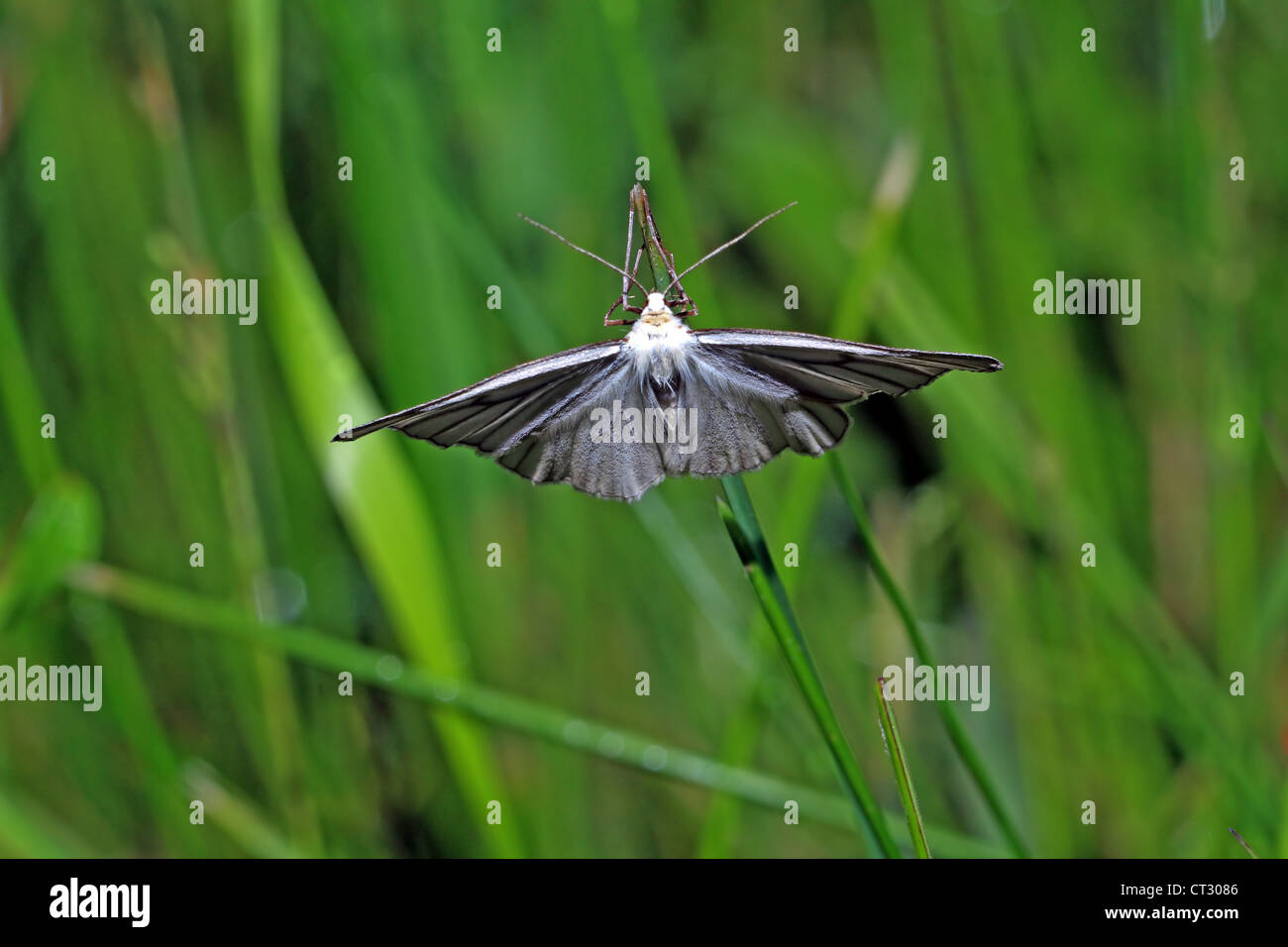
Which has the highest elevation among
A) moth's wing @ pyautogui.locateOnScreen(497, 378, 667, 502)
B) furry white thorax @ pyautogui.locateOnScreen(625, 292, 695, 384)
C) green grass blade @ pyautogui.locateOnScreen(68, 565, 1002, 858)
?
furry white thorax @ pyautogui.locateOnScreen(625, 292, 695, 384)

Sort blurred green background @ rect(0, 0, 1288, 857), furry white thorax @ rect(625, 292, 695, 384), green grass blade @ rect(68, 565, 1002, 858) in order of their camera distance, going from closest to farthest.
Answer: furry white thorax @ rect(625, 292, 695, 384) < green grass blade @ rect(68, 565, 1002, 858) < blurred green background @ rect(0, 0, 1288, 857)

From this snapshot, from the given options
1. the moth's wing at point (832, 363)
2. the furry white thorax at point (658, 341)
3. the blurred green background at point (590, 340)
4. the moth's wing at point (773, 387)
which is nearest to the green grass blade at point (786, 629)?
the moth's wing at point (773, 387)

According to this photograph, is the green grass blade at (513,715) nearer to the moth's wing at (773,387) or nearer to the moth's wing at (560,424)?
the moth's wing at (560,424)

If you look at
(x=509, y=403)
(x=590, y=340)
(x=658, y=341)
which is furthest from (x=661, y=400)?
(x=590, y=340)

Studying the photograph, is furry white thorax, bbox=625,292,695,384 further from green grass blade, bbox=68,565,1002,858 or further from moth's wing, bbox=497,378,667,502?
green grass blade, bbox=68,565,1002,858

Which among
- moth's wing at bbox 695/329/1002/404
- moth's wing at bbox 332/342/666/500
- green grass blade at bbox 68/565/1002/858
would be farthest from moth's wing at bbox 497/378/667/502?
green grass blade at bbox 68/565/1002/858

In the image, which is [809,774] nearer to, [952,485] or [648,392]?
[952,485]

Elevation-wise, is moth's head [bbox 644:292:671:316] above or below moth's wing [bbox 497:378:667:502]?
above

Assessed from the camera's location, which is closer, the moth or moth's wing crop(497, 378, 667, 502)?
the moth

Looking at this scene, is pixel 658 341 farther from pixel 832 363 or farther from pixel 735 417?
pixel 832 363
